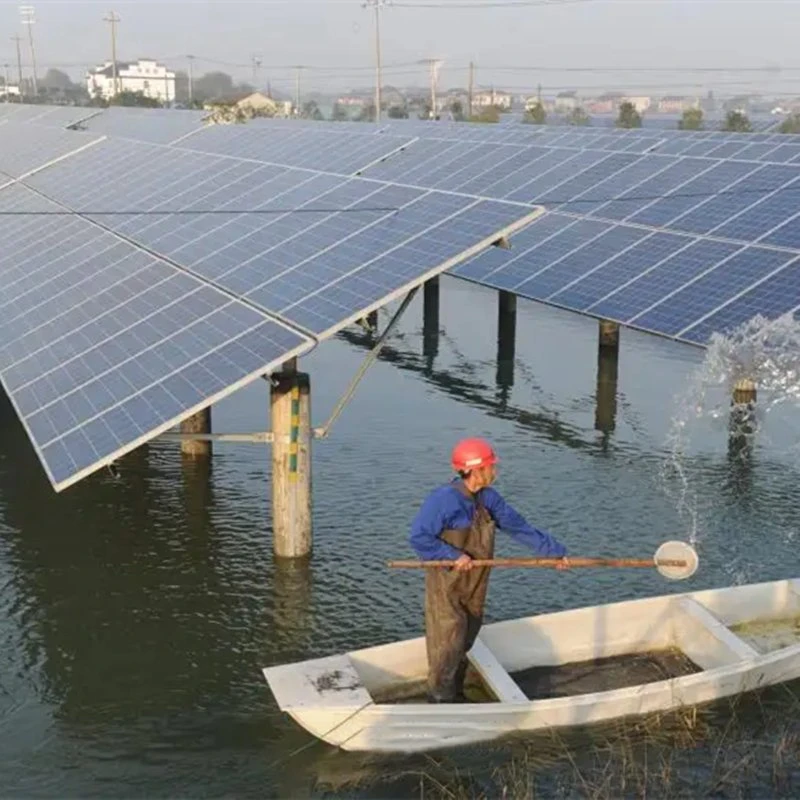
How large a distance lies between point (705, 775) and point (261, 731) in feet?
11.2

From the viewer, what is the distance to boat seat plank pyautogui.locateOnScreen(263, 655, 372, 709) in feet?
26.4

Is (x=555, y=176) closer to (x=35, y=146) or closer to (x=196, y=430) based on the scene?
(x=196, y=430)

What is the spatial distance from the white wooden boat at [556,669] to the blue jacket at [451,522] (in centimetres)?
123

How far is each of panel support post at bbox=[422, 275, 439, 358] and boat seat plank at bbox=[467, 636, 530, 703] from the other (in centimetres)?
1413

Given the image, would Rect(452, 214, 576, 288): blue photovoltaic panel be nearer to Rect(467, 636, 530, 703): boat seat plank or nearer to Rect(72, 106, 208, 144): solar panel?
Rect(467, 636, 530, 703): boat seat plank

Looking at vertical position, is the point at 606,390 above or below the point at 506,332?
below

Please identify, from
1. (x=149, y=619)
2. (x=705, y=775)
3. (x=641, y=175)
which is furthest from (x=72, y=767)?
(x=641, y=175)

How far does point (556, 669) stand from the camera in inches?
374

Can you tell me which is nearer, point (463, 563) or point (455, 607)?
point (463, 563)

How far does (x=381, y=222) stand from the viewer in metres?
12.8

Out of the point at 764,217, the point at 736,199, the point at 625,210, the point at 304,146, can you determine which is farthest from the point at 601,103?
the point at 764,217

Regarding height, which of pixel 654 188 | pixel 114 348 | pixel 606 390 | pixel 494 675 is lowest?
pixel 606 390

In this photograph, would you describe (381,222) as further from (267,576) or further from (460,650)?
(460,650)

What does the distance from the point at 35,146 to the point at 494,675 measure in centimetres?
2771
